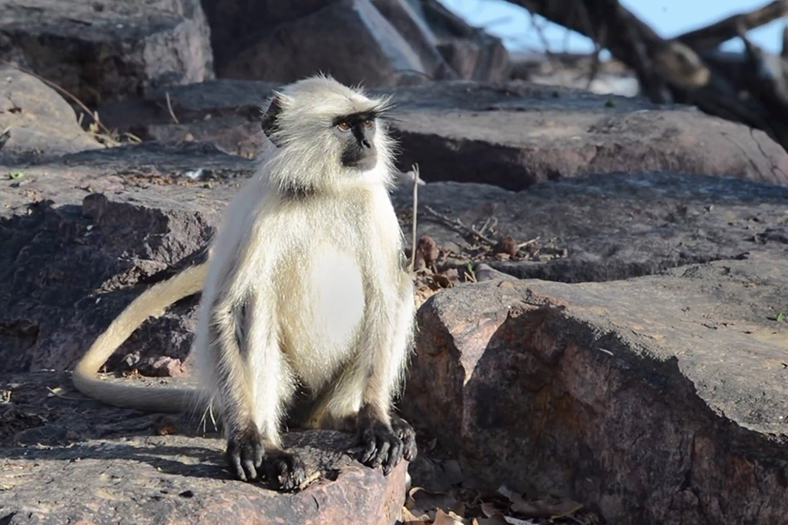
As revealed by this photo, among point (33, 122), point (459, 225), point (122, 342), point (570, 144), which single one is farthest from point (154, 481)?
point (570, 144)

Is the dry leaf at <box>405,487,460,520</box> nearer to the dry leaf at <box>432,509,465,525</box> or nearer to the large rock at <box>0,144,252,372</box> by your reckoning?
the dry leaf at <box>432,509,465,525</box>

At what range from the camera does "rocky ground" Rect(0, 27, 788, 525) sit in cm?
295

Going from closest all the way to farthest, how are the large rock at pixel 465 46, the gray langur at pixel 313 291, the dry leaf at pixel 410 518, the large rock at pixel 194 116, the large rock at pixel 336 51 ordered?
the gray langur at pixel 313 291 < the dry leaf at pixel 410 518 < the large rock at pixel 194 116 < the large rock at pixel 336 51 < the large rock at pixel 465 46

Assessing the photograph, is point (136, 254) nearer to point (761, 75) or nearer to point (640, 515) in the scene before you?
point (640, 515)

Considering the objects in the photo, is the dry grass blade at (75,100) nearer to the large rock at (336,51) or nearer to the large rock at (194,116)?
the large rock at (194,116)

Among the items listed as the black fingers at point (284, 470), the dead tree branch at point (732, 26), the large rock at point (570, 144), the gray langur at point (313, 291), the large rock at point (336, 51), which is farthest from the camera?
the dead tree branch at point (732, 26)

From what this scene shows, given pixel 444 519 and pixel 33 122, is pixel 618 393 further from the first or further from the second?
pixel 33 122

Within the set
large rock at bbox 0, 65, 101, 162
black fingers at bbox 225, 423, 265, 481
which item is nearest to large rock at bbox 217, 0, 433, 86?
large rock at bbox 0, 65, 101, 162

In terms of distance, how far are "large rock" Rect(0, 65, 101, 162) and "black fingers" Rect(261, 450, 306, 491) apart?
335 centimetres

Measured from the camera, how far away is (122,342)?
3.96 meters

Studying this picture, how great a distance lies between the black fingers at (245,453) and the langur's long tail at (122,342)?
63cm

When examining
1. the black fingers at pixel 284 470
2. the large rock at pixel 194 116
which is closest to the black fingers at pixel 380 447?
the black fingers at pixel 284 470

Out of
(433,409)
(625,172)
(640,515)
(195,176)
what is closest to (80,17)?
(195,176)

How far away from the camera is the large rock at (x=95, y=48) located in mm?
7793
